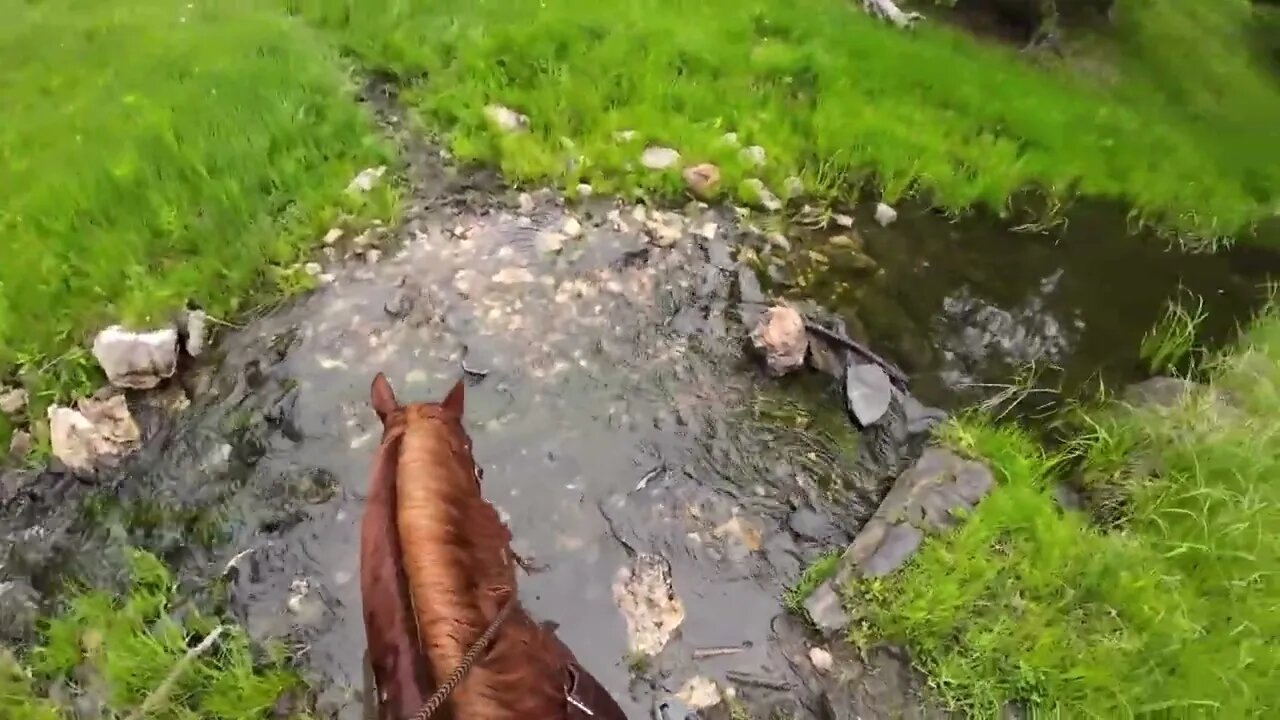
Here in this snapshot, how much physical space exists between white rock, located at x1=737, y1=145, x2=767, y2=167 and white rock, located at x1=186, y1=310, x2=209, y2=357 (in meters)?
4.96

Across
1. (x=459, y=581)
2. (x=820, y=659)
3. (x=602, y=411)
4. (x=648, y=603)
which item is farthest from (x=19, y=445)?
(x=820, y=659)

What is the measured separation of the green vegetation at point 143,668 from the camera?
4.53 m

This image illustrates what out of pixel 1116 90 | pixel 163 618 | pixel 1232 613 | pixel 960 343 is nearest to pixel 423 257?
pixel 163 618

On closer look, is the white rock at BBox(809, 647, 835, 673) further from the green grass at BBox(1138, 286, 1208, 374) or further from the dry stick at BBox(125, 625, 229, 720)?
the green grass at BBox(1138, 286, 1208, 374)

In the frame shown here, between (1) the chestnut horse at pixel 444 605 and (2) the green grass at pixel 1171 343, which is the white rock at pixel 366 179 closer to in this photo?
(1) the chestnut horse at pixel 444 605

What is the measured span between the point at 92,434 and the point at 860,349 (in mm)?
5517

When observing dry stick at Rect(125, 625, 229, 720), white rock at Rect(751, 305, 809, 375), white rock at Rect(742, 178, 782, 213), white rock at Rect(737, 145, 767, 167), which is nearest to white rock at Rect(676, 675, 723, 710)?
white rock at Rect(751, 305, 809, 375)

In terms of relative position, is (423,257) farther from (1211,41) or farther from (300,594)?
(1211,41)

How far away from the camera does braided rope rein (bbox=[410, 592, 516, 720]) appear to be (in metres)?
3.18

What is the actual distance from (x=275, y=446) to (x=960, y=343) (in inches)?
213

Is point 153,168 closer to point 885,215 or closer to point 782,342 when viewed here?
point 782,342

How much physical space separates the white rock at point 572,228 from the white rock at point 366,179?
5.79 feet

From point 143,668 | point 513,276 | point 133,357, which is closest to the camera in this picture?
point 143,668

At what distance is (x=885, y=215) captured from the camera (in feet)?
26.8
